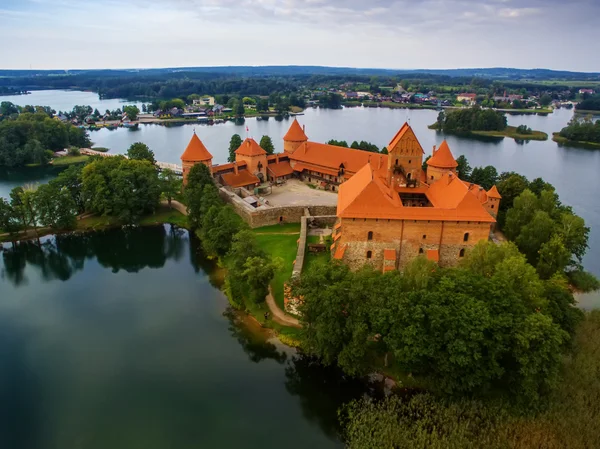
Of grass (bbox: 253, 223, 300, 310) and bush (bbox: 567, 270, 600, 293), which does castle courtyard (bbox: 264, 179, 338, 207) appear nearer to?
grass (bbox: 253, 223, 300, 310)

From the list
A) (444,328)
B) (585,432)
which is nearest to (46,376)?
(444,328)

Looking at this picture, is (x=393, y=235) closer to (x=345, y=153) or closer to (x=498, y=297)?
(x=498, y=297)

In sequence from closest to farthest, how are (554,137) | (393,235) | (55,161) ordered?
(393,235) < (55,161) < (554,137)

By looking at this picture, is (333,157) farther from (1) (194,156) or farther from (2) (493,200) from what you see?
(2) (493,200)

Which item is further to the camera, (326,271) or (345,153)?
(345,153)

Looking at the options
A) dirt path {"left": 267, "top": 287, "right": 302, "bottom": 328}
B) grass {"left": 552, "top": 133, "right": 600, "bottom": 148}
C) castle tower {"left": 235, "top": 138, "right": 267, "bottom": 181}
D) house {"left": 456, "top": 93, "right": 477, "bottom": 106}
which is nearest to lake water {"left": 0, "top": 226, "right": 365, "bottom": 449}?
dirt path {"left": 267, "top": 287, "right": 302, "bottom": 328}
